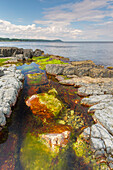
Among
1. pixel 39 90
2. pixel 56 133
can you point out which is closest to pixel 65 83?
pixel 39 90

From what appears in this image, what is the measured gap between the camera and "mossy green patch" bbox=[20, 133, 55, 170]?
805 centimetres

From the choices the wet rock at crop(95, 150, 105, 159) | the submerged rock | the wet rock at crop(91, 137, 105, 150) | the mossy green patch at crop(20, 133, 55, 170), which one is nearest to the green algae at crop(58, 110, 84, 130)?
the submerged rock

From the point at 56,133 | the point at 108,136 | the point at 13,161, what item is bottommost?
the point at 13,161

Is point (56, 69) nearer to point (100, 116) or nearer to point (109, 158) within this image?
point (100, 116)

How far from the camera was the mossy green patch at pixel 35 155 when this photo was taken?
805 centimetres

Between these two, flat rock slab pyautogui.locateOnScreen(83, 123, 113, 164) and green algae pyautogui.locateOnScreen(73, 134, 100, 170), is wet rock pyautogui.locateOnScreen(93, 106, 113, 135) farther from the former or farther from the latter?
green algae pyautogui.locateOnScreen(73, 134, 100, 170)

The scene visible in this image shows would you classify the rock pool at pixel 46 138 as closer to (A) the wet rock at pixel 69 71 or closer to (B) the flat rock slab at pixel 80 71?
(A) the wet rock at pixel 69 71

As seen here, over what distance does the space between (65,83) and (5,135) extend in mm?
17268

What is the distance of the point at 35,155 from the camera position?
8805 mm

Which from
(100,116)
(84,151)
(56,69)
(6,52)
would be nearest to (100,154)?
(84,151)

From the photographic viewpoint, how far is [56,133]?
10.5 m

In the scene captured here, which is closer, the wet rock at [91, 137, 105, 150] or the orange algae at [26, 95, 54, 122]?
the wet rock at [91, 137, 105, 150]

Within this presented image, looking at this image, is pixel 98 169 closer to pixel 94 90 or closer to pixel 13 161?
pixel 13 161

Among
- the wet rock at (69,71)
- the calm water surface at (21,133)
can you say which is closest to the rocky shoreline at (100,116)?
the calm water surface at (21,133)
